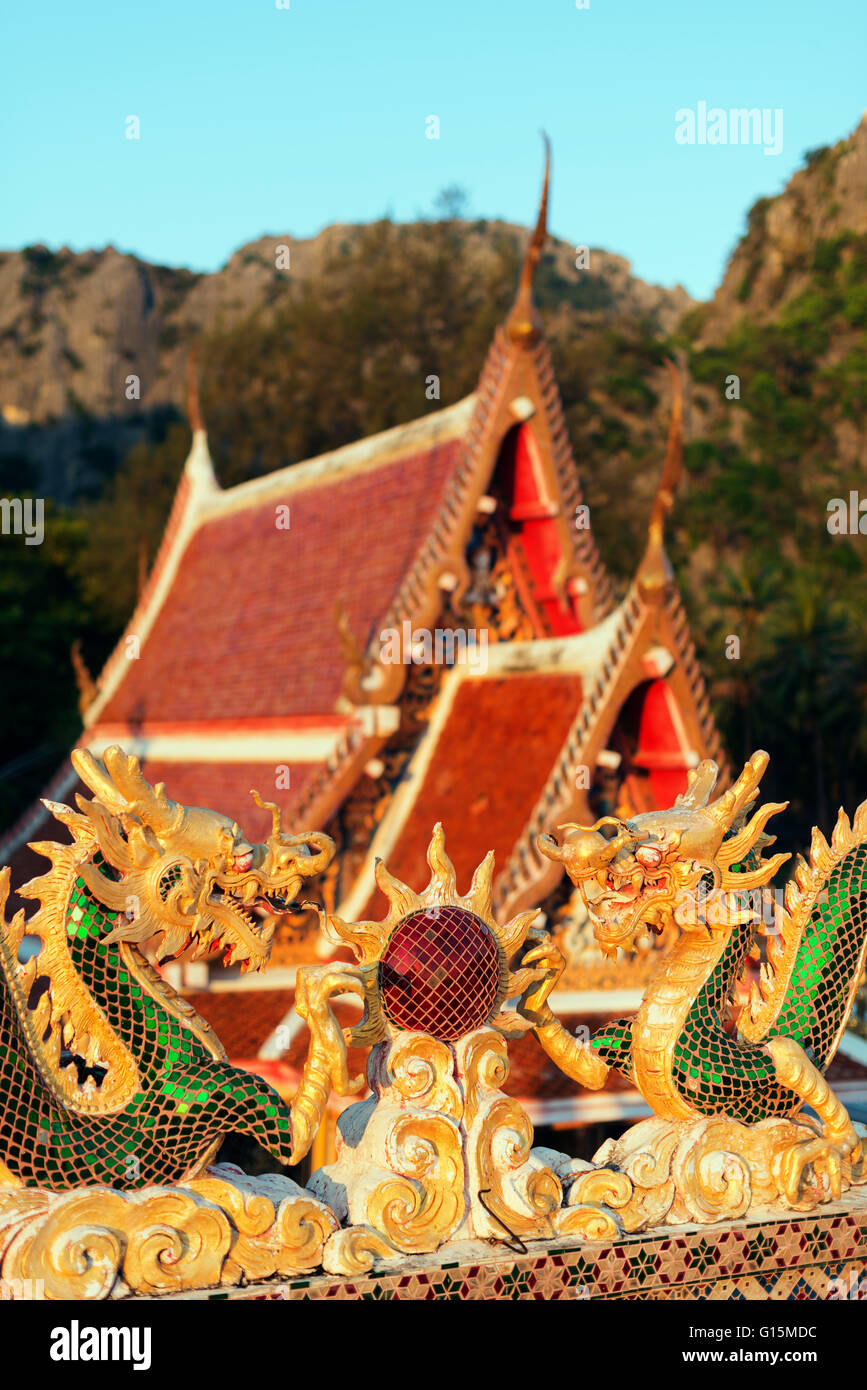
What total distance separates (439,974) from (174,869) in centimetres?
83

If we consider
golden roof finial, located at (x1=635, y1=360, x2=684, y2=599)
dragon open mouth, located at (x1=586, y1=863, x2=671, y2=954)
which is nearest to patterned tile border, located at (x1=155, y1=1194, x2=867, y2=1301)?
dragon open mouth, located at (x1=586, y1=863, x2=671, y2=954)

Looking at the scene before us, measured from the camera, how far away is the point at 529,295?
395 inches

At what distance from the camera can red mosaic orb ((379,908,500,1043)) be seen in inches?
161

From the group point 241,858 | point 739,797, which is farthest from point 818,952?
point 241,858

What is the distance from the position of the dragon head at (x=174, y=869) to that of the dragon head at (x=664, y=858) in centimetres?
83

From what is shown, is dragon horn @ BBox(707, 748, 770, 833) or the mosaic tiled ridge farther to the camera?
dragon horn @ BBox(707, 748, 770, 833)

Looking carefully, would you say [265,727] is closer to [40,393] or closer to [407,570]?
[407,570]

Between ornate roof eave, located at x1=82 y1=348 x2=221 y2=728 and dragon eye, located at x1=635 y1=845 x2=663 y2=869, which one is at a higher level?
ornate roof eave, located at x1=82 y1=348 x2=221 y2=728

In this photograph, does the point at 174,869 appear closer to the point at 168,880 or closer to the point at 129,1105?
the point at 168,880

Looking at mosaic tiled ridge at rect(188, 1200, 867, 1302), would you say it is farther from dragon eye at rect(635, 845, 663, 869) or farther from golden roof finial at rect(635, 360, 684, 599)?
golden roof finial at rect(635, 360, 684, 599)

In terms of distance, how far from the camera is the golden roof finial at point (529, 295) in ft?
32.0

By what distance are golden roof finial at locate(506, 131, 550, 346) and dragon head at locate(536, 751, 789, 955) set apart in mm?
6108

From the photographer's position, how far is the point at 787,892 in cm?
474

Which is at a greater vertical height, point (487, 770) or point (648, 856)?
point (648, 856)
